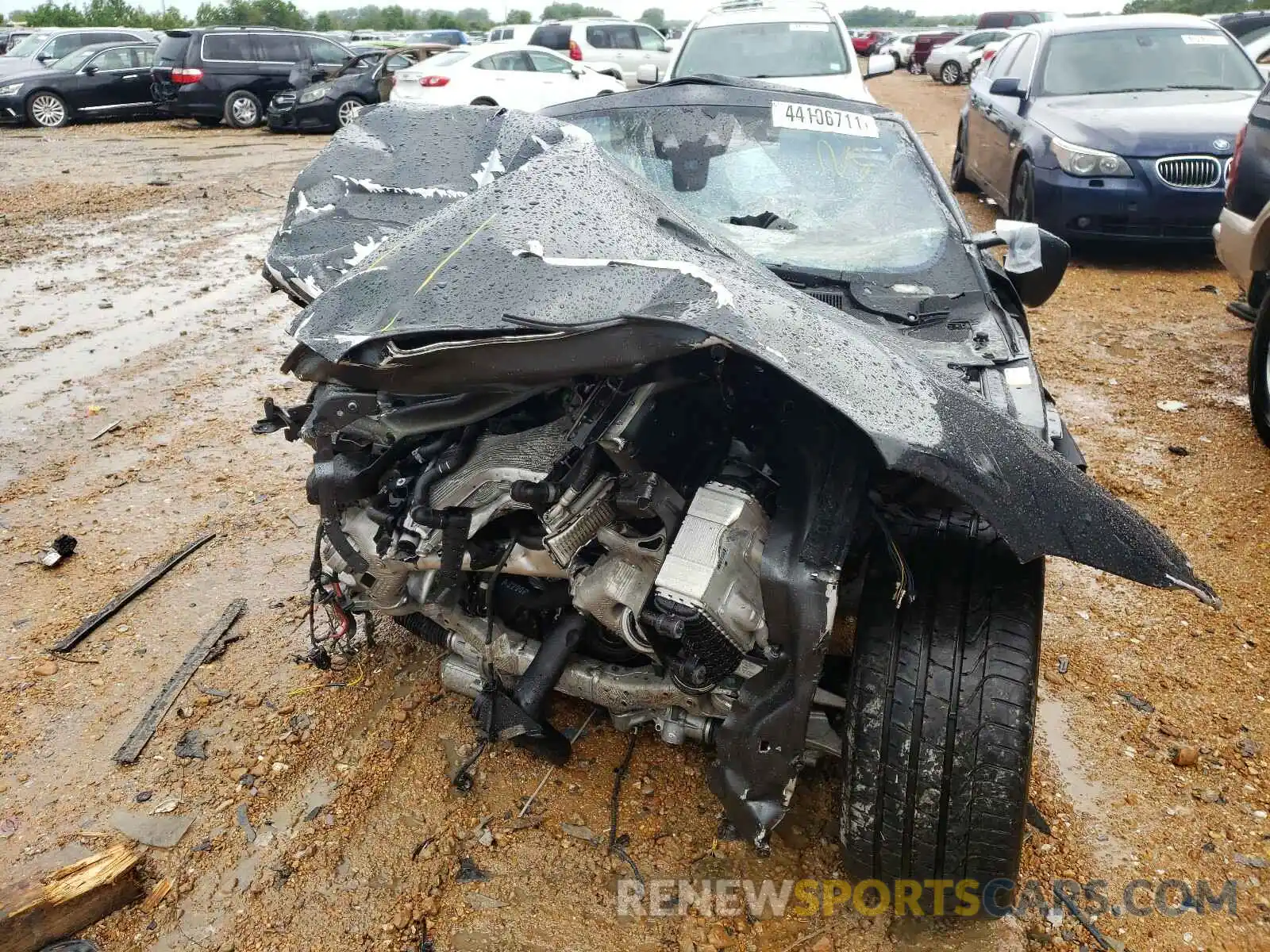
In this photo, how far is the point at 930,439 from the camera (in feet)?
5.35

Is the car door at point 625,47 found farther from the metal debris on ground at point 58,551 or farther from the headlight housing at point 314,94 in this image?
the metal debris on ground at point 58,551

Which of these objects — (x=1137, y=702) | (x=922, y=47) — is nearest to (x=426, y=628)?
(x=1137, y=702)

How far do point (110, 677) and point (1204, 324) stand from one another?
6.62m

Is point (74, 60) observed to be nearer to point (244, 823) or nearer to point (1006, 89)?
point (1006, 89)

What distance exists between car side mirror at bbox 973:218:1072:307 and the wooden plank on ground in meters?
3.10

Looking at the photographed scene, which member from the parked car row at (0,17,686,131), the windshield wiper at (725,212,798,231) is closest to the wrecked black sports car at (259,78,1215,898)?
the windshield wiper at (725,212,798,231)

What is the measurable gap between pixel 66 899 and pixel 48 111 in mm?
18071

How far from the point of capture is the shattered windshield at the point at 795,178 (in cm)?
305

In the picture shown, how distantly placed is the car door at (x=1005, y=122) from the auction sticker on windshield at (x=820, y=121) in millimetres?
4683

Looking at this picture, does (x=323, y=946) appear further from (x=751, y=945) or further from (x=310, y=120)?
(x=310, y=120)

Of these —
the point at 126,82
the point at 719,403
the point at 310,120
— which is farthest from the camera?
the point at 126,82

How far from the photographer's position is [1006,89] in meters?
7.59

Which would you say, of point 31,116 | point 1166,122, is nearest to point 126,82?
point 31,116

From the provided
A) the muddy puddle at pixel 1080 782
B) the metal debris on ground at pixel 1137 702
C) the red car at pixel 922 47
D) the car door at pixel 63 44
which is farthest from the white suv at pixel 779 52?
the red car at pixel 922 47
